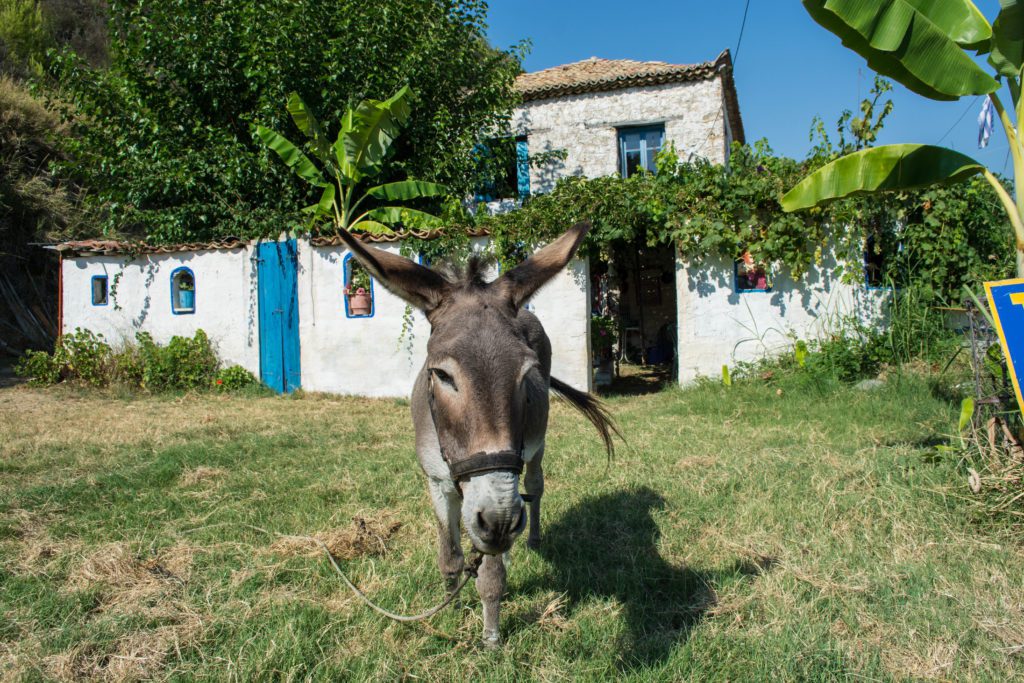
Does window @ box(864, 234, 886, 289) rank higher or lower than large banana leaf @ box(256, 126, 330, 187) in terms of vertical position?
lower

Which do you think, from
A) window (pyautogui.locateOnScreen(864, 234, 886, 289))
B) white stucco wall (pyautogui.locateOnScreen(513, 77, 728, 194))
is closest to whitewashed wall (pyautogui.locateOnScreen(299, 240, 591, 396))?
window (pyautogui.locateOnScreen(864, 234, 886, 289))

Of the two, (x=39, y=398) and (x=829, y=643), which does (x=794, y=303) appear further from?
(x=39, y=398)

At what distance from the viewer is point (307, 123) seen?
1163 cm

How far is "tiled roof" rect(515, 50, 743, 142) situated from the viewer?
50.3ft

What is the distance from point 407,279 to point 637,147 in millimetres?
14927

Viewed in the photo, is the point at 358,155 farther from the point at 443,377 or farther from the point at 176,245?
the point at 443,377

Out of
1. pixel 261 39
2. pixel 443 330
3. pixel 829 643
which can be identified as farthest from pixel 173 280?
pixel 829 643

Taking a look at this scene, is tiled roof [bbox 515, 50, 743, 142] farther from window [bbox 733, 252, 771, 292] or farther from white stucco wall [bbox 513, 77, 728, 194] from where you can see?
window [bbox 733, 252, 771, 292]

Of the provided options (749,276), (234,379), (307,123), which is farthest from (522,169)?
(234,379)

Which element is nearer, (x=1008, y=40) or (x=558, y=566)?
(x=558, y=566)

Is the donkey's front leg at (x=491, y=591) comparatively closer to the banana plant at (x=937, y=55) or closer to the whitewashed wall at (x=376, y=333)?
the banana plant at (x=937, y=55)

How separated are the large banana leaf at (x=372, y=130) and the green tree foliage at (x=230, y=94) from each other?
190 centimetres

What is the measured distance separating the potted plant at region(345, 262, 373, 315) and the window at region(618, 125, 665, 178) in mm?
8501

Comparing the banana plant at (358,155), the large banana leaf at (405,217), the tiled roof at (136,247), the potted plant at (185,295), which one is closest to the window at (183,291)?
the potted plant at (185,295)
